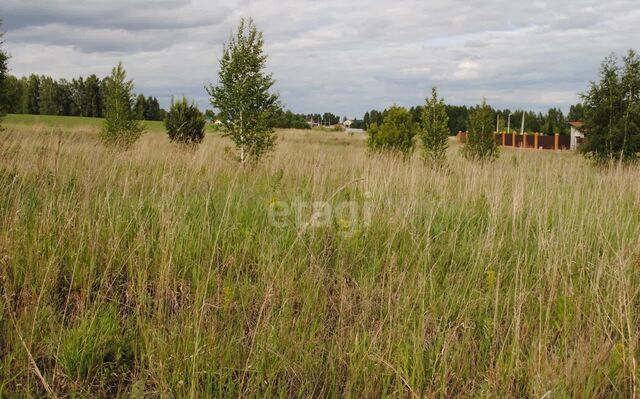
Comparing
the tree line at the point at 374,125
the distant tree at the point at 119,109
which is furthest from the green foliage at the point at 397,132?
the distant tree at the point at 119,109

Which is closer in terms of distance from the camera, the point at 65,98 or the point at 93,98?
the point at 93,98

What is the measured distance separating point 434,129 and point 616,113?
4320mm

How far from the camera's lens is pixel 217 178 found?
242 inches

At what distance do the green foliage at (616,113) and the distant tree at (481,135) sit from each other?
2843mm

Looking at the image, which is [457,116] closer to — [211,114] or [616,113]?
[616,113]

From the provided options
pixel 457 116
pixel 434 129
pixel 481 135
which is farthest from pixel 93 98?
pixel 434 129

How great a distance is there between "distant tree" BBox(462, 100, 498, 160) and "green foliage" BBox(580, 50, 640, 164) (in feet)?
9.33

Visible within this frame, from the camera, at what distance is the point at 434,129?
11.9 meters

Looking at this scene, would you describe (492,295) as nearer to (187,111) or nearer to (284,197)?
(284,197)

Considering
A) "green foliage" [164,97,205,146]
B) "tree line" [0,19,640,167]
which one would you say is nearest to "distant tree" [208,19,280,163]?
"tree line" [0,19,640,167]

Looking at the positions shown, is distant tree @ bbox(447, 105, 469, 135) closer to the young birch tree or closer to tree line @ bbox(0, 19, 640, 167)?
tree line @ bbox(0, 19, 640, 167)

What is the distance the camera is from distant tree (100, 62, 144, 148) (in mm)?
14602

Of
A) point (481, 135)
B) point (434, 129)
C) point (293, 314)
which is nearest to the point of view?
point (293, 314)

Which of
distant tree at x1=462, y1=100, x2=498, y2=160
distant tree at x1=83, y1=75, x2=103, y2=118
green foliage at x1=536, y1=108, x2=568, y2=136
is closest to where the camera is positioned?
distant tree at x1=462, y1=100, x2=498, y2=160
